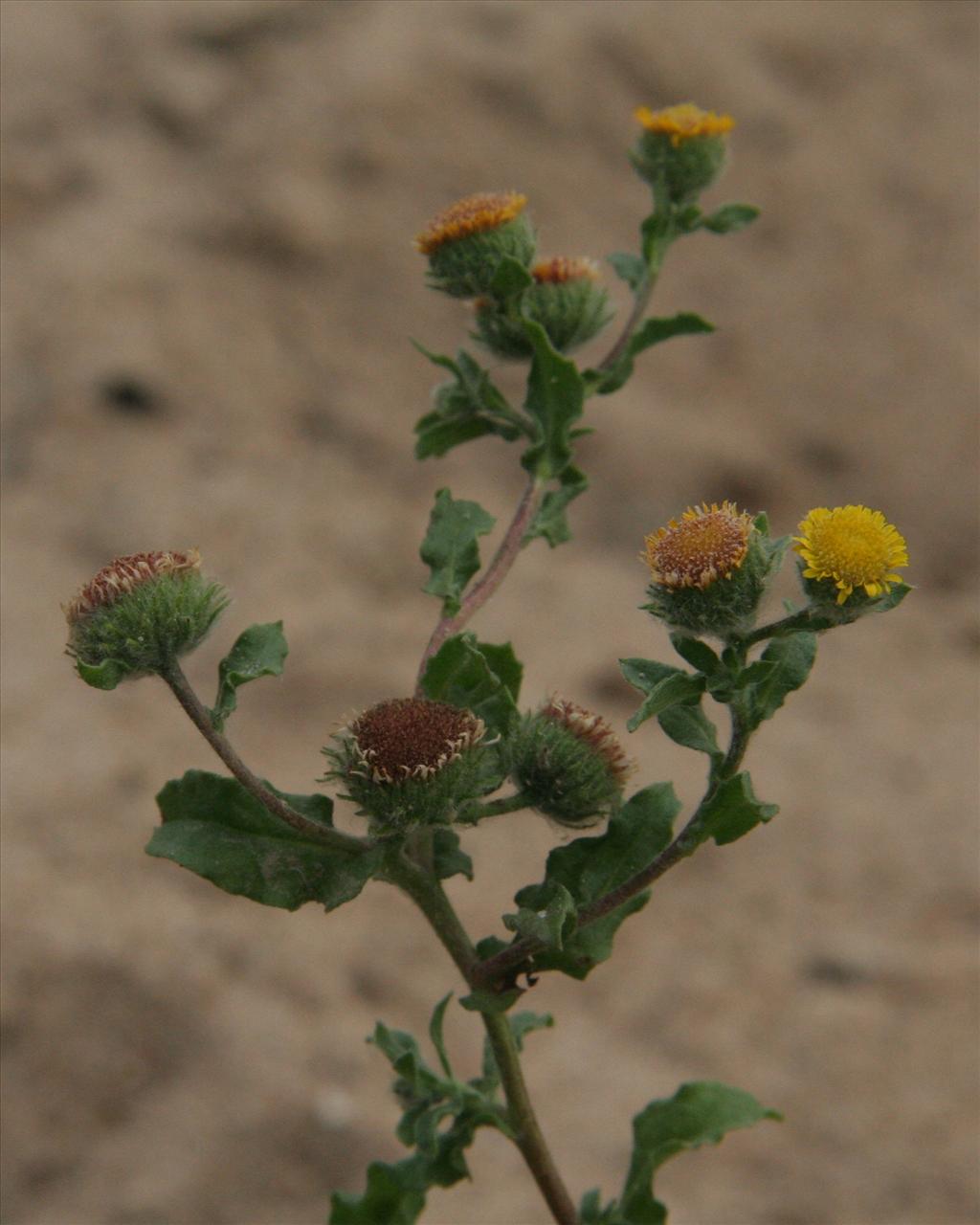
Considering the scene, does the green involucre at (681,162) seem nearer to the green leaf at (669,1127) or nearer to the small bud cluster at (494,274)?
the small bud cluster at (494,274)

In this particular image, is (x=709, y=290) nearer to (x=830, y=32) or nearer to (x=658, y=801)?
(x=830, y=32)

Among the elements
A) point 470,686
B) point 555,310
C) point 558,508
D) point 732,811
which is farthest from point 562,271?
point 732,811

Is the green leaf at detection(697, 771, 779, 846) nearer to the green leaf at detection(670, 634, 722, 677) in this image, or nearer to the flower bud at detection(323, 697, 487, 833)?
the green leaf at detection(670, 634, 722, 677)

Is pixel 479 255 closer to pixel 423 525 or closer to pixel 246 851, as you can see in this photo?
pixel 246 851

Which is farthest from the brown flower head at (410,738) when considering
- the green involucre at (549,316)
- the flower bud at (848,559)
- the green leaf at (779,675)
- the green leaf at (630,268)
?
the green leaf at (630,268)

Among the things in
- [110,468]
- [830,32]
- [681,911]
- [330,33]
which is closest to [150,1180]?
[681,911]

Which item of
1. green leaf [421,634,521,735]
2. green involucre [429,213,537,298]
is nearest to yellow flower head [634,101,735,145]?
green involucre [429,213,537,298]
